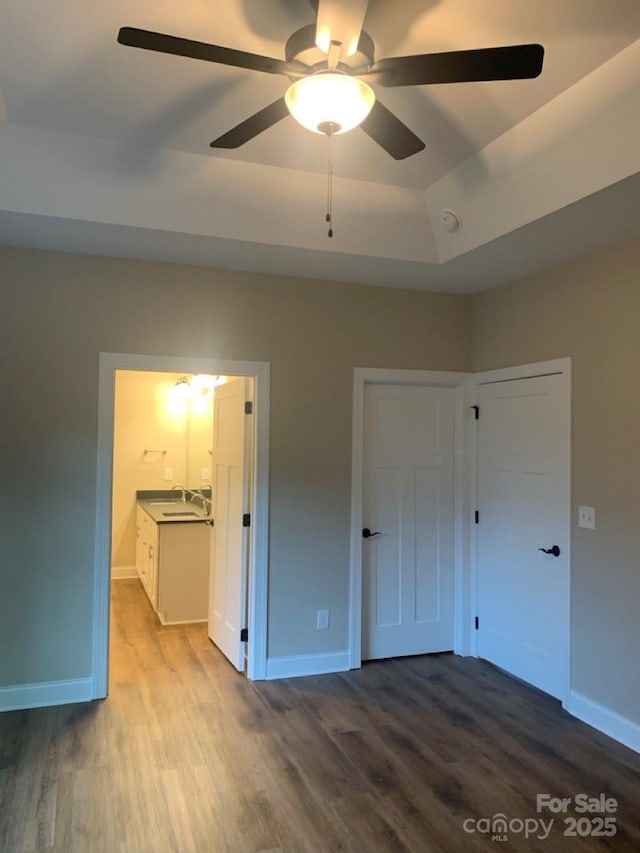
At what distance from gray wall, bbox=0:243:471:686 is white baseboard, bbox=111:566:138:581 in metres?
3.19

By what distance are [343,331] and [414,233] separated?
2.80ft

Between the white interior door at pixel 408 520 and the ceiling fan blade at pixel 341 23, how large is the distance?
105 inches

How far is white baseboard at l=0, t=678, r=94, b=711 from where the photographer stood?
3.40 metres

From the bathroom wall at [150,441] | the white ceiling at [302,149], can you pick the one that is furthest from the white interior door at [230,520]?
the bathroom wall at [150,441]

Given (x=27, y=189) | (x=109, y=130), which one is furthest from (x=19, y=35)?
(x=27, y=189)

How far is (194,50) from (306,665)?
352 centimetres

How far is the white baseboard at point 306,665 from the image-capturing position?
154 inches

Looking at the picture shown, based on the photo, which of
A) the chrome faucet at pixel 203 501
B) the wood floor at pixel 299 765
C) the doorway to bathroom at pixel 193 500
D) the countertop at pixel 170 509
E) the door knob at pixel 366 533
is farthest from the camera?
the chrome faucet at pixel 203 501

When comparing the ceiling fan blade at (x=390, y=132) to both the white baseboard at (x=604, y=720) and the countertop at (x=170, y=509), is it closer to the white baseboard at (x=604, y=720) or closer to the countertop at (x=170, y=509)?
the white baseboard at (x=604, y=720)

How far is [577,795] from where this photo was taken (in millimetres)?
2680

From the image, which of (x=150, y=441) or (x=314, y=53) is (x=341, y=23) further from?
(x=150, y=441)

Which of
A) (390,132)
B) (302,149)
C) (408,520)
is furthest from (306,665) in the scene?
(390,132)

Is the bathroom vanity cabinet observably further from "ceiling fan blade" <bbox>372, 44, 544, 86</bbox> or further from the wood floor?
"ceiling fan blade" <bbox>372, 44, 544, 86</bbox>

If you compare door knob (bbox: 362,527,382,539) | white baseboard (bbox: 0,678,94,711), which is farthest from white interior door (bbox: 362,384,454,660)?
white baseboard (bbox: 0,678,94,711)
